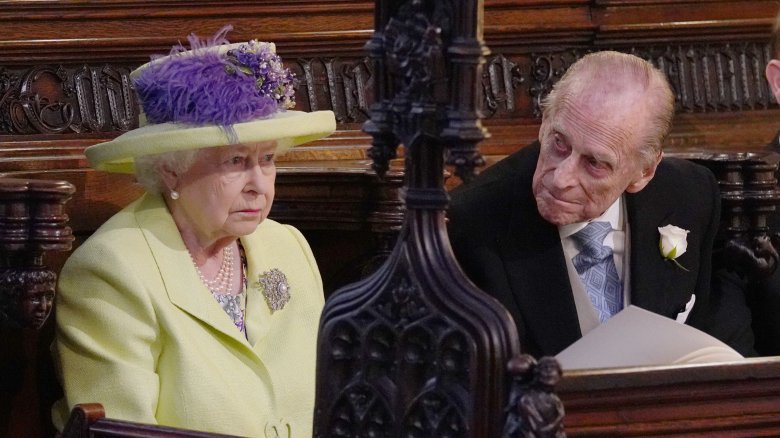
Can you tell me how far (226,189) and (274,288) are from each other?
26 cm

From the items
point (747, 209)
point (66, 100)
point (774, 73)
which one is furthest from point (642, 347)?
point (66, 100)

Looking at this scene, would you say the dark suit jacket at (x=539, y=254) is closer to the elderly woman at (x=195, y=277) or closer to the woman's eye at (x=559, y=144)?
the woman's eye at (x=559, y=144)

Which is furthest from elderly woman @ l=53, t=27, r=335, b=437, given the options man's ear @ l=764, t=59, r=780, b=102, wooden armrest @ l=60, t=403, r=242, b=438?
man's ear @ l=764, t=59, r=780, b=102

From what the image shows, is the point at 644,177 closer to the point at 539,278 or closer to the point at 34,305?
the point at 539,278

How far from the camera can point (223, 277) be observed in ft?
9.32

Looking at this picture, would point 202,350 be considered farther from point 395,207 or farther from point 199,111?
point 395,207

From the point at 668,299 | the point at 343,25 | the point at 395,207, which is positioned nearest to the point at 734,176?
the point at 668,299

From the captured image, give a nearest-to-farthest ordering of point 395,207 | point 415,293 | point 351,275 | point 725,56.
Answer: point 415,293
point 395,207
point 351,275
point 725,56

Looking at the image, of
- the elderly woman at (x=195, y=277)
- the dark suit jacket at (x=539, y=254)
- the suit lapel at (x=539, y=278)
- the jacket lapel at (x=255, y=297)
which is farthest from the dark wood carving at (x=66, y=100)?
the suit lapel at (x=539, y=278)

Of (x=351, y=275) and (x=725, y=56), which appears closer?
(x=351, y=275)

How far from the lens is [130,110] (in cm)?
346

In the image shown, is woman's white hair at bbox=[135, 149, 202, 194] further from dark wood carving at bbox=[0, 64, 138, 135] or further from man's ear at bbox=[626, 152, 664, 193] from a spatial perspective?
man's ear at bbox=[626, 152, 664, 193]

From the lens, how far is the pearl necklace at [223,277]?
2.79 metres

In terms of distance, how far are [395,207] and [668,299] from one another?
0.65 meters
